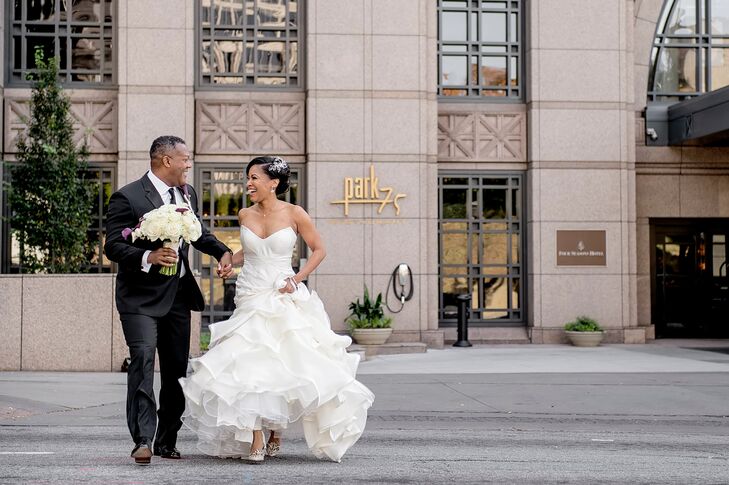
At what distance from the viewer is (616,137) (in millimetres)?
19641

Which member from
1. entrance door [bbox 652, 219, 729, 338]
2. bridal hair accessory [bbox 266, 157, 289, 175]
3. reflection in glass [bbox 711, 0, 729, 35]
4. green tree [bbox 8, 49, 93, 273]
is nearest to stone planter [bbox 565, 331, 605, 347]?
entrance door [bbox 652, 219, 729, 338]

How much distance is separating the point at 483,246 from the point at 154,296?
13772 mm

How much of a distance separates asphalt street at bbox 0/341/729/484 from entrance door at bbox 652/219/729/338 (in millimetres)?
4928

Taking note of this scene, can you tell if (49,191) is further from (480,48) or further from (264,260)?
(264,260)

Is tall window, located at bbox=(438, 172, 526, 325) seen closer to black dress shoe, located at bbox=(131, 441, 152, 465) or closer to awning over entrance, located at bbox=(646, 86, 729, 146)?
awning over entrance, located at bbox=(646, 86, 729, 146)

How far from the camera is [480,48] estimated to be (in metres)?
20.1

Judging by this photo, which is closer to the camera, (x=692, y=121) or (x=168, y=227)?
(x=168, y=227)

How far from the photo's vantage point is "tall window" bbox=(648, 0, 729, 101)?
20922mm

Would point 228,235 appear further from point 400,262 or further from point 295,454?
point 295,454

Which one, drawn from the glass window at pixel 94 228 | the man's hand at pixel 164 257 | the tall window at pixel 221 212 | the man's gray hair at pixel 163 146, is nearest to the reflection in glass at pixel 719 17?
the tall window at pixel 221 212

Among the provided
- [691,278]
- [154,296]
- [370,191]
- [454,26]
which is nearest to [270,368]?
[154,296]

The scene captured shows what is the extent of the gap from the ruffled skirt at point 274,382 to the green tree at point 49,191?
10559 mm

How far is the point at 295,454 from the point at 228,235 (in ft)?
39.2

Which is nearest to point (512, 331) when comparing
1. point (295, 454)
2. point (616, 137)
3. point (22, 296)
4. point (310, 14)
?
point (616, 137)
